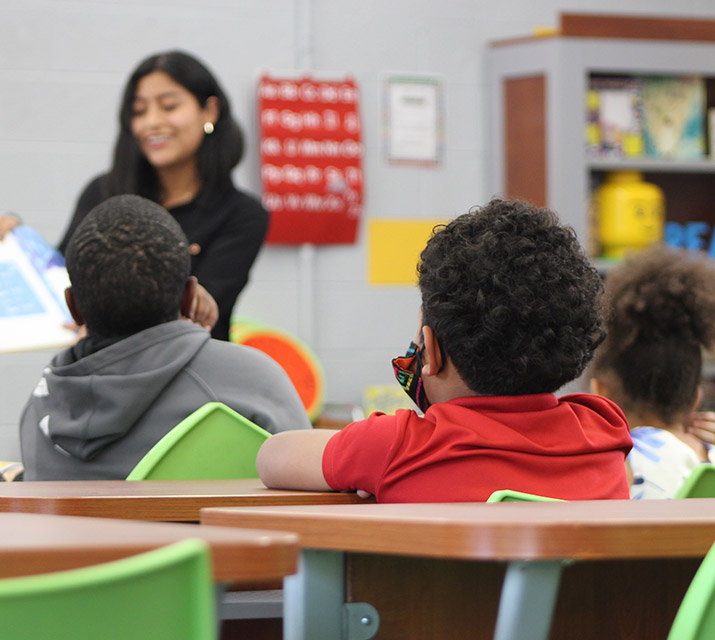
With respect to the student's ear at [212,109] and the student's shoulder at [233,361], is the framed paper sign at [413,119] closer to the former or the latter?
the student's ear at [212,109]

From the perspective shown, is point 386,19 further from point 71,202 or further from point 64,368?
point 64,368

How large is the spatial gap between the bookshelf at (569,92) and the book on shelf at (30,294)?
1.98m

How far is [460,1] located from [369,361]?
1470 mm

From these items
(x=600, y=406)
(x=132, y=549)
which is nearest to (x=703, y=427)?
(x=600, y=406)

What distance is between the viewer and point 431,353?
112 cm

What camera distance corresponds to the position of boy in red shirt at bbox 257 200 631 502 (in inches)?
39.2

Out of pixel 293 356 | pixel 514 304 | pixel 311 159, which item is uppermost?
pixel 311 159

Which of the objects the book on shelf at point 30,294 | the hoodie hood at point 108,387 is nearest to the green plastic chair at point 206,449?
the hoodie hood at point 108,387

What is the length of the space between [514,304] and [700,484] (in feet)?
0.87

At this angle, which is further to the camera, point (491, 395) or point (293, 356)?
point (293, 356)

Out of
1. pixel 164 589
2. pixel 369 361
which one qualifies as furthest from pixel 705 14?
pixel 164 589

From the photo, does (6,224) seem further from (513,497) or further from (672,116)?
(672,116)

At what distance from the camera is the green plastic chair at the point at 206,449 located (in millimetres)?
1258

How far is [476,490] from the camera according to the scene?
98cm
